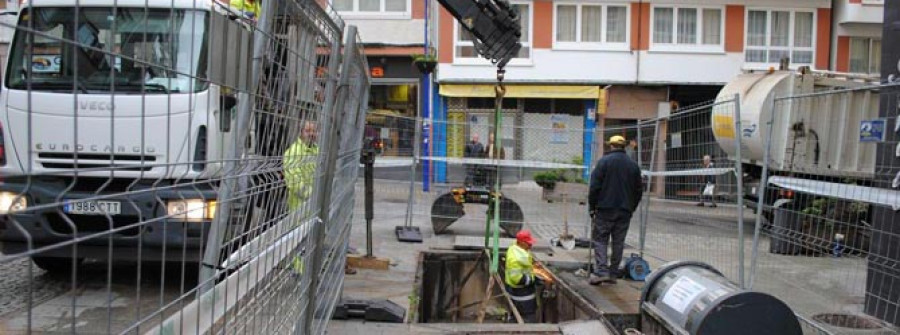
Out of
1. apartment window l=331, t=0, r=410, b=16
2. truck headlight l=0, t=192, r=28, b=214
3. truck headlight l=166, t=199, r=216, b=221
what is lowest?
truck headlight l=166, t=199, r=216, b=221

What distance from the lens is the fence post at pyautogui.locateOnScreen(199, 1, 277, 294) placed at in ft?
6.74

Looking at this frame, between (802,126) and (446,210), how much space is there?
5.55 meters

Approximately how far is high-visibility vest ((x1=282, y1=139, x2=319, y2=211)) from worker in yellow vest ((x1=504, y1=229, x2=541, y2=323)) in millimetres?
4957

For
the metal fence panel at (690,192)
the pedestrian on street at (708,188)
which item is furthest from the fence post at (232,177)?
the pedestrian on street at (708,188)

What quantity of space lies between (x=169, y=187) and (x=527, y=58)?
20.3 m

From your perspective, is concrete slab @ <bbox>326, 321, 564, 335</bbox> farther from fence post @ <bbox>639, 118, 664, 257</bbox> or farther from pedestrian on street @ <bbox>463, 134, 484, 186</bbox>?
pedestrian on street @ <bbox>463, 134, 484, 186</bbox>

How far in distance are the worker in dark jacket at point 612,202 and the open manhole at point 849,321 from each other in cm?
222

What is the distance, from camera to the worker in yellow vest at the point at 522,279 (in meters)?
8.08

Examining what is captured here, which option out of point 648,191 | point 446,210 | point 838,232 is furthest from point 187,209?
point 446,210

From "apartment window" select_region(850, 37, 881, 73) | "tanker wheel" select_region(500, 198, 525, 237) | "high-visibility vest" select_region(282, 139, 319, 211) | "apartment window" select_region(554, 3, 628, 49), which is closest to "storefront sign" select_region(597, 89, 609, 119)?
"apartment window" select_region(554, 3, 628, 49)

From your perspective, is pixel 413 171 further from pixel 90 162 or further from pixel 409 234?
pixel 90 162

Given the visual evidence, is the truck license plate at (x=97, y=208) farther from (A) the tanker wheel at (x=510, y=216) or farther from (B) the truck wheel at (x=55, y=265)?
(A) the tanker wheel at (x=510, y=216)

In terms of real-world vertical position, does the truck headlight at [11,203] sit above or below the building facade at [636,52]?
below

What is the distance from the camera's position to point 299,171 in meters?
3.12
